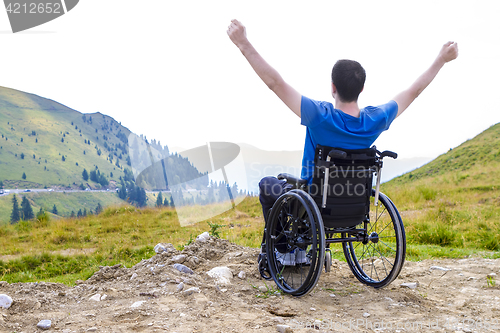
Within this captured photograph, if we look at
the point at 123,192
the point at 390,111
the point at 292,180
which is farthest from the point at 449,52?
the point at 123,192

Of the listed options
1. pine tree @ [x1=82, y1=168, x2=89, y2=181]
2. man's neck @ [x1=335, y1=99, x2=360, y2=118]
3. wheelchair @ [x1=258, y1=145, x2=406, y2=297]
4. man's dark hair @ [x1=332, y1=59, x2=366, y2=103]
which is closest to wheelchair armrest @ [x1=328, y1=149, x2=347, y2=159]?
wheelchair @ [x1=258, y1=145, x2=406, y2=297]

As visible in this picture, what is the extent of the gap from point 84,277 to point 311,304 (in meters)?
3.90

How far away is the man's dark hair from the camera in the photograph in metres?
2.70

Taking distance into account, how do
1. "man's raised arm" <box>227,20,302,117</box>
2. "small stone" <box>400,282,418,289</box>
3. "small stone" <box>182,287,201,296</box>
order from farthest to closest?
"small stone" <box>400,282,418,289</box>
"small stone" <box>182,287,201,296</box>
"man's raised arm" <box>227,20,302,117</box>

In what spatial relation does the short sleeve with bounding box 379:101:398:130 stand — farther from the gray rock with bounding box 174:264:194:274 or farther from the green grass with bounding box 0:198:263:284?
the green grass with bounding box 0:198:263:284

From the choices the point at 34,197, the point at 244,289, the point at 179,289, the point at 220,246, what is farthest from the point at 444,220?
the point at 34,197

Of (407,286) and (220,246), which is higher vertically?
(220,246)

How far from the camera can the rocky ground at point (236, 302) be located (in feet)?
7.69

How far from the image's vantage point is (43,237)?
896cm

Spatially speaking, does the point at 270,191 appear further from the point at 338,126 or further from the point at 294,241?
the point at 338,126

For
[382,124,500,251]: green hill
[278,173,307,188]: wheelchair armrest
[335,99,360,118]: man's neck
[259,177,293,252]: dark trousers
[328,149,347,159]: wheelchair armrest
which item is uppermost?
[335,99,360,118]: man's neck

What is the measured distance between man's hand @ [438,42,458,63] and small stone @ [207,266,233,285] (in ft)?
9.75

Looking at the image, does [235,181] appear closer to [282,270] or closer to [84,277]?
[84,277]

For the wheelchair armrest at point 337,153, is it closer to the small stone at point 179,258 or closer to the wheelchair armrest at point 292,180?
the wheelchair armrest at point 292,180
